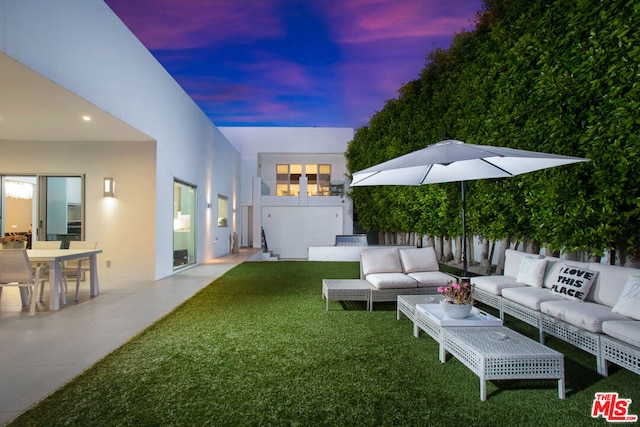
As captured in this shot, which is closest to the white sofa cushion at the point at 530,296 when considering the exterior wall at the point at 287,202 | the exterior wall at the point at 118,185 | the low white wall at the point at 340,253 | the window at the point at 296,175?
the exterior wall at the point at 118,185

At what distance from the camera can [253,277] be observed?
28.7 feet

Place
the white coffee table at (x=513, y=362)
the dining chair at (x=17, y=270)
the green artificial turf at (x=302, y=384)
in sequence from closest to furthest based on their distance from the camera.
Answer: the green artificial turf at (x=302, y=384) < the white coffee table at (x=513, y=362) < the dining chair at (x=17, y=270)

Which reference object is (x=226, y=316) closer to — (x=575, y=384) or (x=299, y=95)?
(x=575, y=384)

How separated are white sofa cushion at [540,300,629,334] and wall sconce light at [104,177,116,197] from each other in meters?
8.15

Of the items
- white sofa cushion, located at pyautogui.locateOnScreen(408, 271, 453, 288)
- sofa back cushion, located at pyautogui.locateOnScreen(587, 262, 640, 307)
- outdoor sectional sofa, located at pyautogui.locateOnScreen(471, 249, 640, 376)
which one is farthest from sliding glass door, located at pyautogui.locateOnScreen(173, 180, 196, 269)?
sofa back cushion, located at pyautogui.locateOnScreen(587, 262, 640, 307)

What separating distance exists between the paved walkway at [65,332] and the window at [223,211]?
6.84 metres

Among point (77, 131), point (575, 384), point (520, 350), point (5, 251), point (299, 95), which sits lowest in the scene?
point (575, 384)

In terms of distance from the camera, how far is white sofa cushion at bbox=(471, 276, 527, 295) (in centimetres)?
499

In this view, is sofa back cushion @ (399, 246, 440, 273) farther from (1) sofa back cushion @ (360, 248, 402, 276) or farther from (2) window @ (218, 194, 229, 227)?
(2) window @ (218, 194, 229, 227)

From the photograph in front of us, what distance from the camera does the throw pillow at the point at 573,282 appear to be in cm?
400

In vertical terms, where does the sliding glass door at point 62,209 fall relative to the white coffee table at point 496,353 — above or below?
above

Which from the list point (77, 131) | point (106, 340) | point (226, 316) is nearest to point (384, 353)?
point (226, 316)

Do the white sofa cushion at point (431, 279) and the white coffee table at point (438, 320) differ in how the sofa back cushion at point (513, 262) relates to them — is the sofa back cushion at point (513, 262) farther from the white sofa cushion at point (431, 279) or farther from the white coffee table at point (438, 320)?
the white coffee table at point (438, 320)

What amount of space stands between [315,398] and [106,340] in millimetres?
2739
